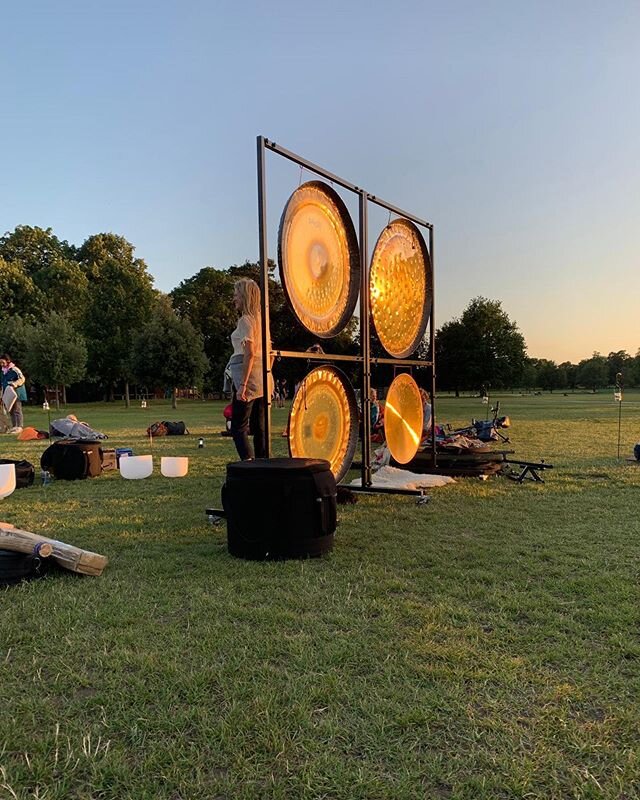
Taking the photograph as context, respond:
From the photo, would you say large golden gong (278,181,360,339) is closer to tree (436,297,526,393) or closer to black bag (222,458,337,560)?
black bag (222,458,337,560)

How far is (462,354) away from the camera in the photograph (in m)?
54.6

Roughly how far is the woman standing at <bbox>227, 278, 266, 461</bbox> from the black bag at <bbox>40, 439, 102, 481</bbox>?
3.80 metres

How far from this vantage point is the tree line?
39.6 metres

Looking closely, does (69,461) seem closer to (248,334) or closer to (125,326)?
(248,334)

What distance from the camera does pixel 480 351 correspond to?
5462 cm

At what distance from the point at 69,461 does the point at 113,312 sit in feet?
143

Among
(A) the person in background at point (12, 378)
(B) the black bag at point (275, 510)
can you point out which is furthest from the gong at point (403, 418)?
(A) the person in background at point (12, 378)

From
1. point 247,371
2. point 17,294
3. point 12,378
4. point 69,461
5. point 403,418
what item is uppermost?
point 17,294

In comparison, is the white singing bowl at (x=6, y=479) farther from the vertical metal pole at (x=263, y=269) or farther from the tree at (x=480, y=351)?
the tree at (x=480, y=351)

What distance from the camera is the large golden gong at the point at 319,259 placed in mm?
5699

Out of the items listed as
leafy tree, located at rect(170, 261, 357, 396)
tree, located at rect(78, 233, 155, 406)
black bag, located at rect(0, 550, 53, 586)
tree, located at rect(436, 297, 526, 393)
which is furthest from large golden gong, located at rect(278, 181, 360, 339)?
tree, located at rect(436, 297, 526, 393)

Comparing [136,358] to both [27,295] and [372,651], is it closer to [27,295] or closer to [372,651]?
[27,295]

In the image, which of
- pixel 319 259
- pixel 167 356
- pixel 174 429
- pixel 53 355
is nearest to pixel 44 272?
pixel 53 355

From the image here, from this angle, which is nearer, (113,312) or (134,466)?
(134,466)
